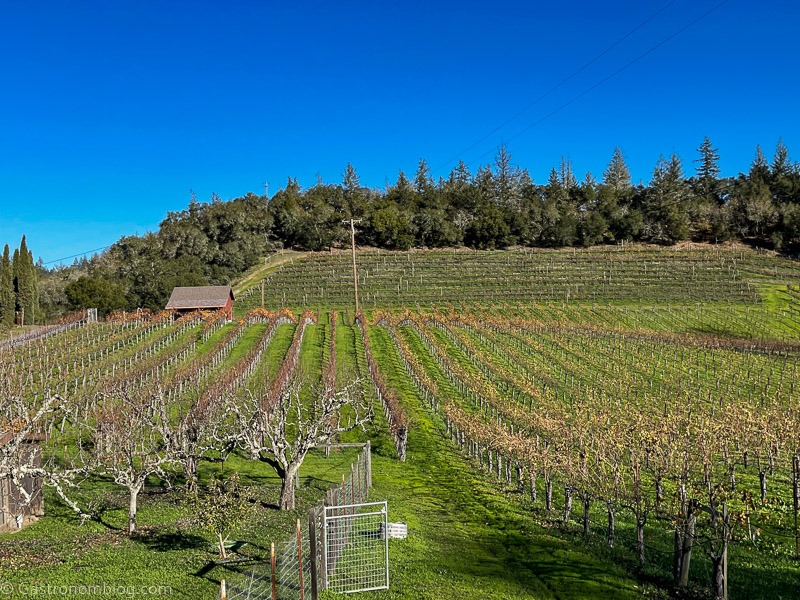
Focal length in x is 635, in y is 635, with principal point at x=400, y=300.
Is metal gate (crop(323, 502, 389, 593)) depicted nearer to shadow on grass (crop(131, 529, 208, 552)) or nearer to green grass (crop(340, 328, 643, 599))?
green grass (crop(340, 328, 643, 599))

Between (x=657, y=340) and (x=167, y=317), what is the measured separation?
45.0 metres

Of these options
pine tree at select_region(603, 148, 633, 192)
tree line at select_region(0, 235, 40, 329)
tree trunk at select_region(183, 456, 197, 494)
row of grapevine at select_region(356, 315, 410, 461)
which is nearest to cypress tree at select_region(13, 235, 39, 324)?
tree line at select_region(0, 235, 40, 329)

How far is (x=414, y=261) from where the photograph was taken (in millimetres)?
90500

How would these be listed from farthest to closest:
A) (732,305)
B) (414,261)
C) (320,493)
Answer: (414,261)
(732,305)
(320,493)

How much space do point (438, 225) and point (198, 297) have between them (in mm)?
42881

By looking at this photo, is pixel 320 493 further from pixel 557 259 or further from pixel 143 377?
pixel 557 259

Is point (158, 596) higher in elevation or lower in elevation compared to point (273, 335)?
lower

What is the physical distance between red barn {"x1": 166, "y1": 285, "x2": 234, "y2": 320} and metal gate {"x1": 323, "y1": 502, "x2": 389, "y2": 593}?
178 ft

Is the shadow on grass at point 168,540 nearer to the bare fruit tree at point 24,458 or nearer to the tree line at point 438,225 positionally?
the bare fruit tree at point 24,458

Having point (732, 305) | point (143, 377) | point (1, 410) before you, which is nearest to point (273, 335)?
point (143, 377)

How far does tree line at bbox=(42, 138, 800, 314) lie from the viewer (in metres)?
89.0

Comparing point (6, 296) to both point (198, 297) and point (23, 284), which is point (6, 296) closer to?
point (23, 284)

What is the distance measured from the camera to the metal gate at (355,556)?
1164cm

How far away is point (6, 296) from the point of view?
64500mm
